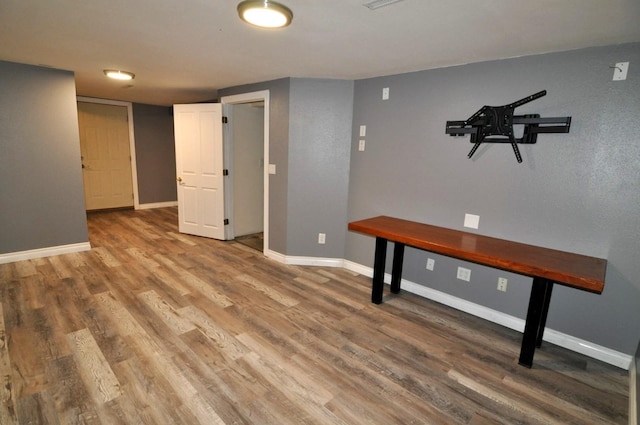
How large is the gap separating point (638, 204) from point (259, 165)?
4.28 meters

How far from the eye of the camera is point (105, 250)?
159 inches

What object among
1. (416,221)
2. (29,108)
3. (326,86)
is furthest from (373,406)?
(29,108)

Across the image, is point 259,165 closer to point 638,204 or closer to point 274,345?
point 274,345

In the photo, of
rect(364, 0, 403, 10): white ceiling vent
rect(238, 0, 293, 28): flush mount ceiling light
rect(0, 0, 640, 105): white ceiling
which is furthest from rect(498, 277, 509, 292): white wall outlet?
rect(238, 0, 293, 28): flush mount ceiling light

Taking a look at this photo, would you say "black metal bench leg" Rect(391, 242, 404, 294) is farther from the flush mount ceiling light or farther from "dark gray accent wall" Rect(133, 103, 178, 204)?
"dark gray accent wall" Rect(133, 103, 178, 204)

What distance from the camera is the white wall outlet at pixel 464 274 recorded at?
2814mm

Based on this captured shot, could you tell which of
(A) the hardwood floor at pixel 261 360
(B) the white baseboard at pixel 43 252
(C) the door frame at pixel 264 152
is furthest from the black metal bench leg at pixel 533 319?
(B) the white baseboard at pixel 43 252

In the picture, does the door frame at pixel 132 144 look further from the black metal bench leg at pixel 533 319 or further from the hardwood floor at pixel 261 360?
the black metal bench leg at pixel 533 319

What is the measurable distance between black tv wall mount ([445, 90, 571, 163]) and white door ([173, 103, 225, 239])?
3.18m

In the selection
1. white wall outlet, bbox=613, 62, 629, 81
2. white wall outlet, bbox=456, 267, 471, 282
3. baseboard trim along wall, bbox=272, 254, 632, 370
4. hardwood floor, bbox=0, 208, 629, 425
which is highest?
white wall outlet, bbox=613, 62, 629, 81

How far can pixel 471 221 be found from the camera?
275cm

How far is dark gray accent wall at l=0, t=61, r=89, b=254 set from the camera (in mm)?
3369

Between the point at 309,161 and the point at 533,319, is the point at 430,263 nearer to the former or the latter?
the point at 533,319

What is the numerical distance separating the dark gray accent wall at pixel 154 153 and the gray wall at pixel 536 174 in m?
5.31
